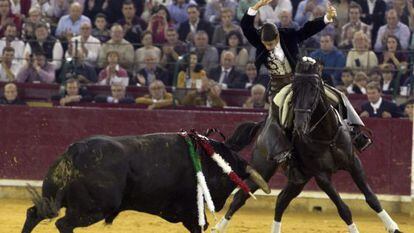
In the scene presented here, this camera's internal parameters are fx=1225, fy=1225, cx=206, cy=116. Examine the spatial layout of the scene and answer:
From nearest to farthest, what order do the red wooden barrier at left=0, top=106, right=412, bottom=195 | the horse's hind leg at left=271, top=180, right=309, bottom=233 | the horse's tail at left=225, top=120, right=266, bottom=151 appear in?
the horse's tail at left=225, top=120, right=266, bottom=151, the horse's hind leg at left=271, top=180, right=309, bottom=233, the red wooden barrier at left=0, top=106, right=412, bottom=195

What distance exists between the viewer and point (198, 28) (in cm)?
1703

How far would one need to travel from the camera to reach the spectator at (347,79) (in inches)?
612

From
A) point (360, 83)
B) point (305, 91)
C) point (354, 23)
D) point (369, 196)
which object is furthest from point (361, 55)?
point (305, 91)

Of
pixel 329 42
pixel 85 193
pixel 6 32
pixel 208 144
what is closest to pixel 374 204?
pixel 208 144

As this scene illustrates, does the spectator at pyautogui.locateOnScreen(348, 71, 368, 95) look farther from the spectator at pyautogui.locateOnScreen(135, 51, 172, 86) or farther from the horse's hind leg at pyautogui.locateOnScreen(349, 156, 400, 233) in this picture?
the horse's hind leg at pyautogui.locateOnScreen(349, 156, 400, 233)

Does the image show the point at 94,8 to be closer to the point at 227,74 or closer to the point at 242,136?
the point at 227,74

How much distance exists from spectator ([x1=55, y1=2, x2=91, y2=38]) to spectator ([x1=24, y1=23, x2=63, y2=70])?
0.31 metres

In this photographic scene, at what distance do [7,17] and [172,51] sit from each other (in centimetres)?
290

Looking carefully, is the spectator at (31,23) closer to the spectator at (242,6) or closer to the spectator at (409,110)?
the spectator at (242,6)

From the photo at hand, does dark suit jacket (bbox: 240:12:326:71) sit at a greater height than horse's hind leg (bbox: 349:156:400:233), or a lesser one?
greater

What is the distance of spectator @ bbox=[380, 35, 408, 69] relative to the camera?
1564 cm

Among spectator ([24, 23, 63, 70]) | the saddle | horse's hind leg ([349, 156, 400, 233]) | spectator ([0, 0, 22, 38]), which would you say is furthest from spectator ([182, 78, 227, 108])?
horse's hind leg ([349, 156, 400, 233])

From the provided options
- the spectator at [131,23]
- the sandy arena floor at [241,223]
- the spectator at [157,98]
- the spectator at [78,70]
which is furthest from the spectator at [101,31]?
the sandy arena floor at [241,223]

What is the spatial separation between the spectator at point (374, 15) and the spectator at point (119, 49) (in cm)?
320
